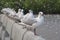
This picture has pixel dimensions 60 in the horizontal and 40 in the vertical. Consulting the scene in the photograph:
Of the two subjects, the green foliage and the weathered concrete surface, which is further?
the green foliage

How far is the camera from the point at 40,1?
61.0 feet

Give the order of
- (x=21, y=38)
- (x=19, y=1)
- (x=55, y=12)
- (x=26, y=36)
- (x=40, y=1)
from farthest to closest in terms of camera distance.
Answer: (x=19, y=1), (x=40, y=1), (x=55, y=12), (x=21, y=38), (x=26, y=36)

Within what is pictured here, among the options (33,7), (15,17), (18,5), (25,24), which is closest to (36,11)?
(33,7)

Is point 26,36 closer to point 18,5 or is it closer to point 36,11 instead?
point 36,11

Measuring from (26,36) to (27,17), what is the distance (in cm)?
49

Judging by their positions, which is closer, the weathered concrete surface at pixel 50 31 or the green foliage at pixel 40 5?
the weathered concrete surface at pixel 50 31

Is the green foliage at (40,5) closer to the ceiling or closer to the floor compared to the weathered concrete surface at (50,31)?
closer to the floor

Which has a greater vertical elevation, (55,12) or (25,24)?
(25,24)

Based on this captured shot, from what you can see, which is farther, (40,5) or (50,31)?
(40,5)

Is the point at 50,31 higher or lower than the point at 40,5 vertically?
higher

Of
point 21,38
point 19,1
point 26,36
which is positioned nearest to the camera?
point 26,36

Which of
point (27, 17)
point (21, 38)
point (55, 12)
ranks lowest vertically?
point (55, 12)

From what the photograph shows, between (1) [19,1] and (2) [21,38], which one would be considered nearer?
(2) [21,38]

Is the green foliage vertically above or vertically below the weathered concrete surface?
below
